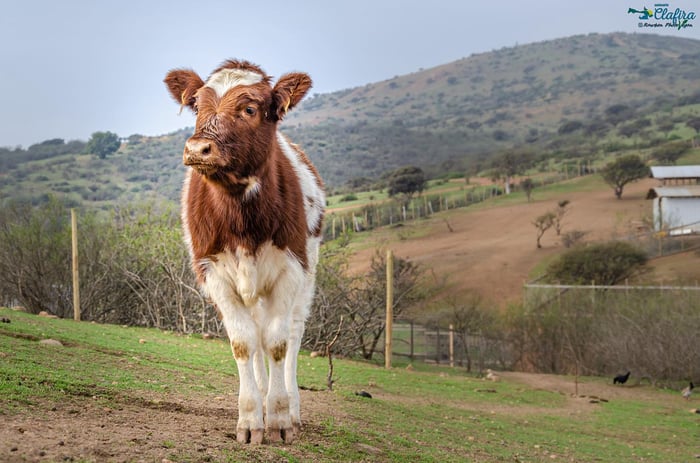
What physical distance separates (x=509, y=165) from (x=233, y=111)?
75.0m

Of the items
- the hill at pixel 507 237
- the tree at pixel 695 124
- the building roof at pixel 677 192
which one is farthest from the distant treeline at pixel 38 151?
the tree at pixel 695 124

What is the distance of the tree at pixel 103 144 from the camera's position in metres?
75.6

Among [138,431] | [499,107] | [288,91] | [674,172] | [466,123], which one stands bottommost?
[138,431]

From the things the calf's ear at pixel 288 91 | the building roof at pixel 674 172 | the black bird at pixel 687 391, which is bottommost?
the black bird at pixel 687 391

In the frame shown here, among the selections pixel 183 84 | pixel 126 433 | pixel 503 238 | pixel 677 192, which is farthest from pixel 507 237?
pixel 126 433

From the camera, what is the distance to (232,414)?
8273 millimetres

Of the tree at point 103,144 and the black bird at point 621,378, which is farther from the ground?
the tree at point 103,144

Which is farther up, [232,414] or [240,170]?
[240,170]

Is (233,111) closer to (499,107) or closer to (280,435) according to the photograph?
(280,435)

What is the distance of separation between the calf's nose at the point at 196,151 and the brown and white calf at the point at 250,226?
0.65 ft

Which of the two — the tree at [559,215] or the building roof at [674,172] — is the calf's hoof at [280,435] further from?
the tree at [559,215]

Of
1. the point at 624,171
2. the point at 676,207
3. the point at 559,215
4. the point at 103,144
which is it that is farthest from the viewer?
the point at 103,144

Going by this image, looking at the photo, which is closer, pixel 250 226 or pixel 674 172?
pixel 250 226

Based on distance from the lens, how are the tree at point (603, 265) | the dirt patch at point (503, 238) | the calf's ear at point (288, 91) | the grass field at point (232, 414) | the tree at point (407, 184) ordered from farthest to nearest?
the tree at point (407, 184) → the dirt patch at point (503, 238) → the tree at point (603, 265) → the calf's ear at point (288, 91) → the grass field at point (232, 414)
